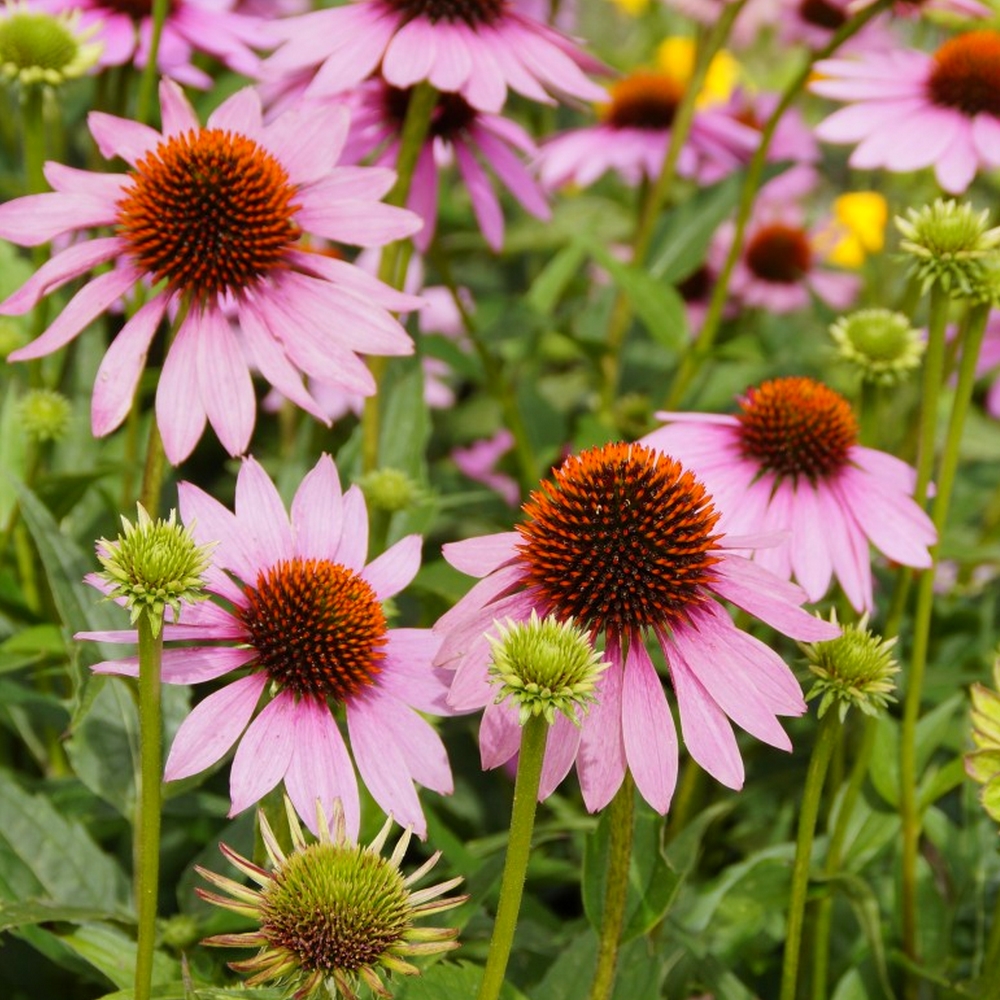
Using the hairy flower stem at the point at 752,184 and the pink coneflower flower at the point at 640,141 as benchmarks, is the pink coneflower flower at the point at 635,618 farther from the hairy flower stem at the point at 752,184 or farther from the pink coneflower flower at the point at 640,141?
the pink coneflower flower at the point at 640,141

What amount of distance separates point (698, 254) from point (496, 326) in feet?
0.92

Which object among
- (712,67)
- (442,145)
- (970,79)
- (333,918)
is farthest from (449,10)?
(712,67)

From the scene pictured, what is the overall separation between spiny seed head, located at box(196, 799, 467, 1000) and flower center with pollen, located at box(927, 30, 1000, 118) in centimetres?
110

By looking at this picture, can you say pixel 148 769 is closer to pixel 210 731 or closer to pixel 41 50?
pixel 210 731

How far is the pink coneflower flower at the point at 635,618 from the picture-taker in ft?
2.57

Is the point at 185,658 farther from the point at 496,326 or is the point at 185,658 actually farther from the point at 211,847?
the point at 496,326

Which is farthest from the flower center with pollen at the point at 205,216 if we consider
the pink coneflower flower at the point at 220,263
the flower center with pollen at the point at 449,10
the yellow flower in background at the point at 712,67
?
the yellow flower in background at the point at 712,67

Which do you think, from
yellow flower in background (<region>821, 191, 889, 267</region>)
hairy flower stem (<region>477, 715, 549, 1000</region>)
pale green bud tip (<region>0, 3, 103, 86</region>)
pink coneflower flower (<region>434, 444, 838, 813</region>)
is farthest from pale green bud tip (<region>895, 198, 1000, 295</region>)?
yellow flower in background (<region>821, 191, 889, 267</region>)

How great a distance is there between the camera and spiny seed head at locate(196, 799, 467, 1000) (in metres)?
0.68

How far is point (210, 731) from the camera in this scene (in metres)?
0.82

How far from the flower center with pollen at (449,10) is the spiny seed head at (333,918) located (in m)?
0.84

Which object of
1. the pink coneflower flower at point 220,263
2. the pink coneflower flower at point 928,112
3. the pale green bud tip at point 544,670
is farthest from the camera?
the pink coneflower flower at point 928,112

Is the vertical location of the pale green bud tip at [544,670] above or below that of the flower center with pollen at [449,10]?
below

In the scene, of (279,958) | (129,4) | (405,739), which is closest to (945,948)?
(405,739)
